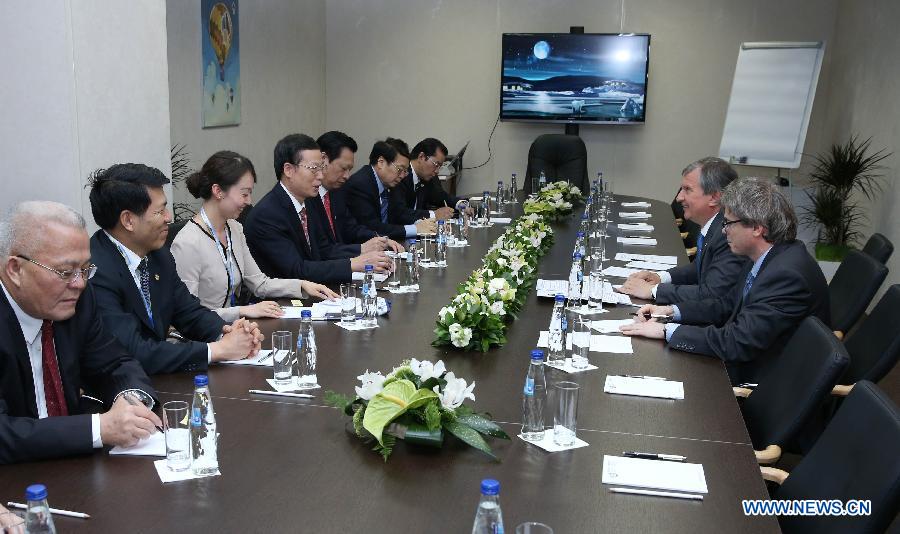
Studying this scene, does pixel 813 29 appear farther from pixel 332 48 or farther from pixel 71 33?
pixel 71 33

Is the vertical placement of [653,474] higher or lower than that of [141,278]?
lower

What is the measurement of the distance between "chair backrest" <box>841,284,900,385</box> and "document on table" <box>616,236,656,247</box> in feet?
7.41

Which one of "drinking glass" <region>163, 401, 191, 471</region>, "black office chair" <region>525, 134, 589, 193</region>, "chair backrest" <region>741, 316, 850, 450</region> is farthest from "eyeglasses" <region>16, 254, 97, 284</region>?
"black office chair" <region>525, 134, 589, 193</region>

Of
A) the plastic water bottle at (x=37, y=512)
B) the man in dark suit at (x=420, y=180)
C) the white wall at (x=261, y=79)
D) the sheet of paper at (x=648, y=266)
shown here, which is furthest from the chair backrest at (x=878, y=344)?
the white wall at (x=261, y=79)

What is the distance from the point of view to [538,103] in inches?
396

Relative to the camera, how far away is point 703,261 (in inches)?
176

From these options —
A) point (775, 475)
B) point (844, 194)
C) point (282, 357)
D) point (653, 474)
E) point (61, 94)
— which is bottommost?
point (775, 475)

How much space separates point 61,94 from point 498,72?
6.83 meters

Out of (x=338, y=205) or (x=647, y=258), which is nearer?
(x=647, y=258)

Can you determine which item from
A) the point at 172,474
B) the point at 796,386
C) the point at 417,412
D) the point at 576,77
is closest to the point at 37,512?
the point at 172,474

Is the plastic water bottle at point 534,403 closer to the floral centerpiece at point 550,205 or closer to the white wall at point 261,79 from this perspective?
the floral centerpiece at point 550,205

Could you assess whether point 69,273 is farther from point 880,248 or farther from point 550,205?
point 550,205

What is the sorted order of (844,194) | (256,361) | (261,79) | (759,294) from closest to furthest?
(256,361) → (759,294) → (844,194) → (261,79)

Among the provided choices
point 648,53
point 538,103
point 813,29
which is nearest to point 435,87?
point 538,103
